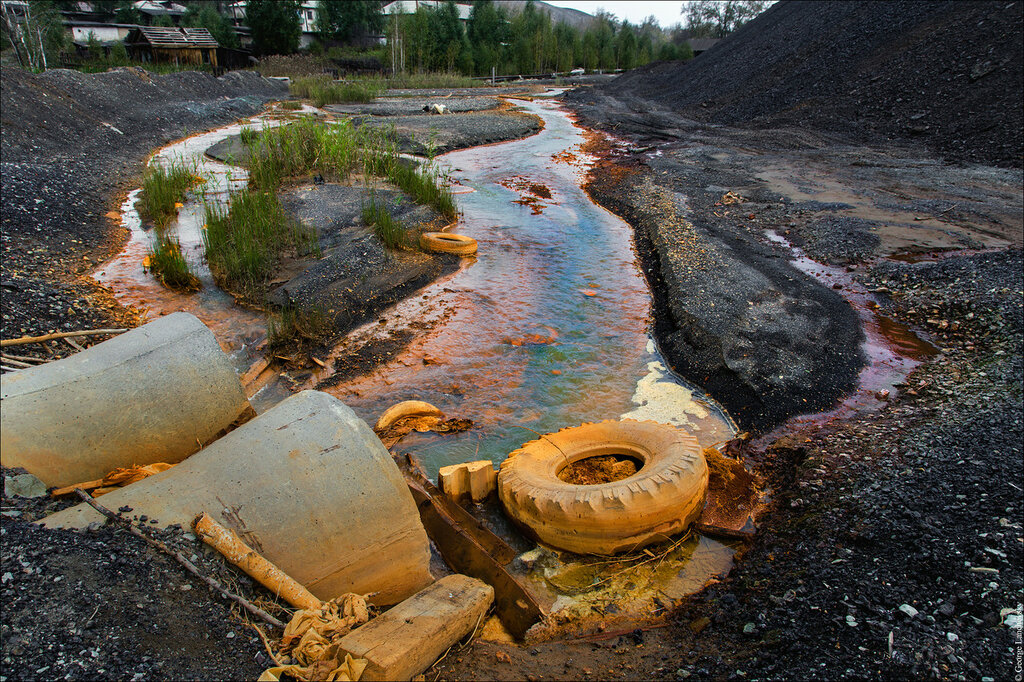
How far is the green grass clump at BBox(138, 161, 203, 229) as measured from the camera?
9.90 m

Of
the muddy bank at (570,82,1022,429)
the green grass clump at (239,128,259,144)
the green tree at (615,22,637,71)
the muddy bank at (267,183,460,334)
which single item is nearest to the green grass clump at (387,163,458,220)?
the muddy bank at (267,183,460,334)

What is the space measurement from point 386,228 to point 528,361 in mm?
3609

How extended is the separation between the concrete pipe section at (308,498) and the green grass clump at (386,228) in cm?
591

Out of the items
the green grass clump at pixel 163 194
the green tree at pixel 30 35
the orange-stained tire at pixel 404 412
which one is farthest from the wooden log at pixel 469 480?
the green tree at pixel 30 35

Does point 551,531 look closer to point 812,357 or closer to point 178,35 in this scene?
A: point 812,357

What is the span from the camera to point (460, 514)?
167 inches

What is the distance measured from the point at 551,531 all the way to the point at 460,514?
0.64 m

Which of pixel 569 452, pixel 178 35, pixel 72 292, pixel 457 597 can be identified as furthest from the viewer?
pixel 178 35

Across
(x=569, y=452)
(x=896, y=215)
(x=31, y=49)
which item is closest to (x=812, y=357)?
(x=569, y=452)

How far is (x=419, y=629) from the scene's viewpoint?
2955mm

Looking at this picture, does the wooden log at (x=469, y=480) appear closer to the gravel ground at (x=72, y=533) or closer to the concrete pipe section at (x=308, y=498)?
the concrete pipe section at (x=308, y=498)

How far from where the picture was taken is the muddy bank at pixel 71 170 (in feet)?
21.9

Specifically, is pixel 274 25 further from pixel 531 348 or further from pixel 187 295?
pixel 531 348

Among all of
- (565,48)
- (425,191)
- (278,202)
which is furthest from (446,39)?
(278,202)
